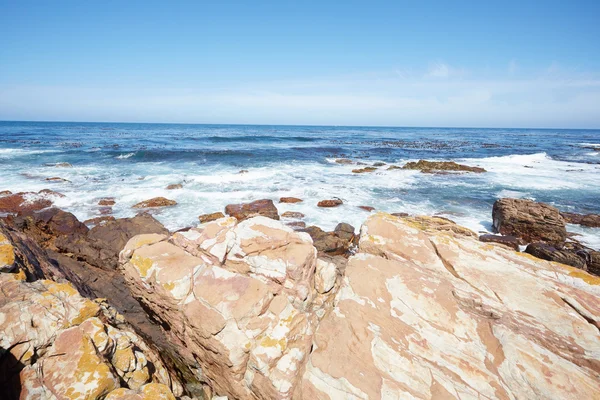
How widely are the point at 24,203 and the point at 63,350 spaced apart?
55.4ft

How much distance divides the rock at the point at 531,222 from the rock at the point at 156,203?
1737cm

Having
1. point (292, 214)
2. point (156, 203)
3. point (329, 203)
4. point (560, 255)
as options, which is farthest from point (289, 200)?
point (560, 255)

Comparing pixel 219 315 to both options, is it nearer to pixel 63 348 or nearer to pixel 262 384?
pixel 262 384

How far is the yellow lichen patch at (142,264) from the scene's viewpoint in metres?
4.64

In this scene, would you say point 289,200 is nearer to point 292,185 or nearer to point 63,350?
point 292,185

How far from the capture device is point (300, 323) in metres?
4.19

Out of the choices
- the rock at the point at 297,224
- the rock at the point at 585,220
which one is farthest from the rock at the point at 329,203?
the rock at the point at 585,220

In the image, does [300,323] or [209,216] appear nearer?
[300,323]

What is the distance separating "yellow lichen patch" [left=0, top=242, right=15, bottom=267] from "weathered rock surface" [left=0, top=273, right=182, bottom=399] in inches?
9.4

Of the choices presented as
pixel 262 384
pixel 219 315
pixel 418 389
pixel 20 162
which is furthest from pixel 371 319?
pixel 20 162

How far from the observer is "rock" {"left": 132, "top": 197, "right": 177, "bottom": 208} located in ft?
52.2

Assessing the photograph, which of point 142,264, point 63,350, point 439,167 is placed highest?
point 142,264

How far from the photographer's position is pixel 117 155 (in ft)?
115

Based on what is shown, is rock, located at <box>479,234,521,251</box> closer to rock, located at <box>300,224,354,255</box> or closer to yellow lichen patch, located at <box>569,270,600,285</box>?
rock, located at <box>300,224,354,255</box>
